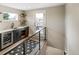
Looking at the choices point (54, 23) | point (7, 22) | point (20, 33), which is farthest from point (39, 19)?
point (7, 22)

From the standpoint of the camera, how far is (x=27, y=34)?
1875mm

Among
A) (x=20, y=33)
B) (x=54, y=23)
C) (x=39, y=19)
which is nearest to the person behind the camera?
(x=39, y=19)

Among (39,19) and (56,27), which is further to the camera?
(56,27)

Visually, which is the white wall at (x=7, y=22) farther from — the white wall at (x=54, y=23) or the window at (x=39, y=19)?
the window at (x=39, y=19)

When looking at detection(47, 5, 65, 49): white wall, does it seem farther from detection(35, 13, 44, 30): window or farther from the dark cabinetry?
the dark cabinetry

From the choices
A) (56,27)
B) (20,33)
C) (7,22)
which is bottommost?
(20,33)

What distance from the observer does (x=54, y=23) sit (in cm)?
194

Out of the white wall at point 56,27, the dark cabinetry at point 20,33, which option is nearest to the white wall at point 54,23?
the white wall at point 56,27

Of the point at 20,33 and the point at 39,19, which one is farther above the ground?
the point at 39,19

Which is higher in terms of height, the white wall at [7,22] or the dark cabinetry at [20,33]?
the white wall at [7,22]

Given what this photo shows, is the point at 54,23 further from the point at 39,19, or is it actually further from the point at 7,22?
the point at 7,22

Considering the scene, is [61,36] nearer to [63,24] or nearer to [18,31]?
[63,24]

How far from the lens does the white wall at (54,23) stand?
180 cm

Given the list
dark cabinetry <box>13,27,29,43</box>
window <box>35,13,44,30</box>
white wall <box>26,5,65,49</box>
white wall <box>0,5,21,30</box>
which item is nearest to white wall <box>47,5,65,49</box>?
white wall <box>26,5,65,49</box>
